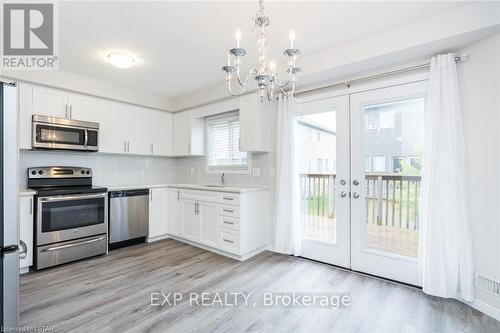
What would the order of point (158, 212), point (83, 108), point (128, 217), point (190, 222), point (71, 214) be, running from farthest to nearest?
point (158, 212) < point (190, 222) < point (128, 217) < point (83, 108) < point (71, 214)

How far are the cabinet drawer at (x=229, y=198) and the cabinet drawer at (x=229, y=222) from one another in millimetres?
218

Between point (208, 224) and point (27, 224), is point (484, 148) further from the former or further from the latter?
point (27, 224)

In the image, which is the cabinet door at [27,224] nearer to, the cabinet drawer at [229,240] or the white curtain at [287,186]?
the cabinet drawer at [229,240]

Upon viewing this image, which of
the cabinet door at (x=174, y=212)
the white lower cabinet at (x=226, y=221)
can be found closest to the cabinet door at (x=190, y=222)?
the white lower cabinet at (x=226, y=221)

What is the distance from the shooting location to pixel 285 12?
2.10 metres

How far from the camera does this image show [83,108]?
11.7 feet

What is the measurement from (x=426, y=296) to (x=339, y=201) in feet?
3.91

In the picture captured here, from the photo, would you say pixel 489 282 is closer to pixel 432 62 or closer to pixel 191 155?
pixel 432 62

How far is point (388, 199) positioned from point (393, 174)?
0.28 m

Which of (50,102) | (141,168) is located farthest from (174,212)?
(50,102)

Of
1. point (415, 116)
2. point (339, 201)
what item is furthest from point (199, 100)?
point (415, 116)

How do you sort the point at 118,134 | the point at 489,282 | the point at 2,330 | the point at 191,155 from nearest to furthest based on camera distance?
the point at 2,330 → the point at 489,282 → the point at 118,134 → the point at 191,155

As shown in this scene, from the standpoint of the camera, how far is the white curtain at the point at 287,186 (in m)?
3.32

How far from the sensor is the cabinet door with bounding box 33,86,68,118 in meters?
3.16
